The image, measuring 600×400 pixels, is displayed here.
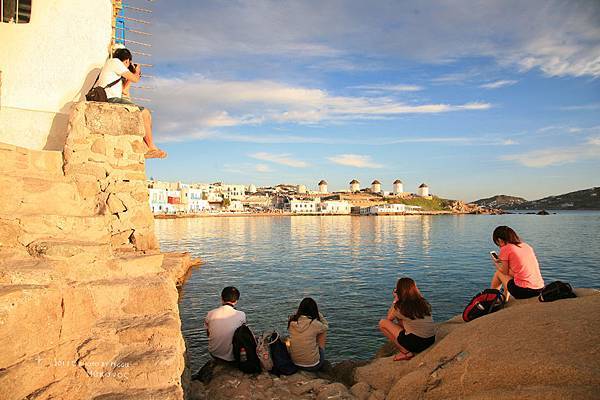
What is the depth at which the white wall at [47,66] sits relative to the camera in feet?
18.8

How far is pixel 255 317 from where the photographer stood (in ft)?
38.4

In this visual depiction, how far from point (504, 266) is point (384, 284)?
34.2 feet

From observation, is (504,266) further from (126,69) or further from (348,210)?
(348,210)

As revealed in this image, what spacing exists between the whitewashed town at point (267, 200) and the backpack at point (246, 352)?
342ft

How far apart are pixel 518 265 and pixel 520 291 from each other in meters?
0.44

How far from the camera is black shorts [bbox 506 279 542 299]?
6504mm

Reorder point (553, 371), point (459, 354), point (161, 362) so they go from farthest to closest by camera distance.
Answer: point (459, 354)
point (553, 371)
point (161, 362)

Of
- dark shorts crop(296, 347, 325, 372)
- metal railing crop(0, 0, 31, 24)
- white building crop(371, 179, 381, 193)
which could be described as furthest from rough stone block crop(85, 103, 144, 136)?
white building crop(371, 179, 381, 193)

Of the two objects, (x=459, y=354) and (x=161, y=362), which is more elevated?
(x=161, y=362)

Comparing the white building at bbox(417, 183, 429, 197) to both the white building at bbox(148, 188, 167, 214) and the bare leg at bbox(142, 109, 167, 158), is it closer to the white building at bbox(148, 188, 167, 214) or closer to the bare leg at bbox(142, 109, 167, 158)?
the white building at bbox(148, 188, 167, 214)

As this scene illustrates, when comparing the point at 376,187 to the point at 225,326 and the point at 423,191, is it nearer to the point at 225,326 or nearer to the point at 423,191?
the point at 423,191

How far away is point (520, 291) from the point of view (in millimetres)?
6574

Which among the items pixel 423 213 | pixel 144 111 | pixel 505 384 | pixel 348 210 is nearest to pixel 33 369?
pixel 144 111

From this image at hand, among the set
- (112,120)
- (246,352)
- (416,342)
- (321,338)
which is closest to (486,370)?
(416,342)
